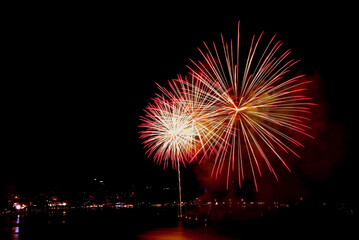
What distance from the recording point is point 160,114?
58.0 ft

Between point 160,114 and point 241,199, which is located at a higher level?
point 160,114

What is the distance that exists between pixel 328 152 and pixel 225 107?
19430mm

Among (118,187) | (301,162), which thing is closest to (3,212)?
(301,162)

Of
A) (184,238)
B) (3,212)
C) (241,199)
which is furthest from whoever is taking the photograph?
(241,199)

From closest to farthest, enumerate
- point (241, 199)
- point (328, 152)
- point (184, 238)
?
point (184, 238), point (328, 152), point (241, 199)

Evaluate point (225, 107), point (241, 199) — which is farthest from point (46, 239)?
point (241, 199)

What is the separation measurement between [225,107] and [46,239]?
9.27 metres

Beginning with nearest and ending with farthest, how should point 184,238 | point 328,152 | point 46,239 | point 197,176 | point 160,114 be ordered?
point 184,238
point 46,239
point 160,114
point 328,152
point 197,176

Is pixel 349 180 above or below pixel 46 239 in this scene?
above

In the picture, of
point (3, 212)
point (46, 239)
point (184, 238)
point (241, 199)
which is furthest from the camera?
point (241, 199)

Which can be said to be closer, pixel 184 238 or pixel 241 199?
pixel 184 238

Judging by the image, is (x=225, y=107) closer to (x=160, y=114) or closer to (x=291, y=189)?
(x=160, y=114)

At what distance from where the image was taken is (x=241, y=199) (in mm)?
58562

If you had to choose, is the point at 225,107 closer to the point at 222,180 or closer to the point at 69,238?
the point at 69,238
